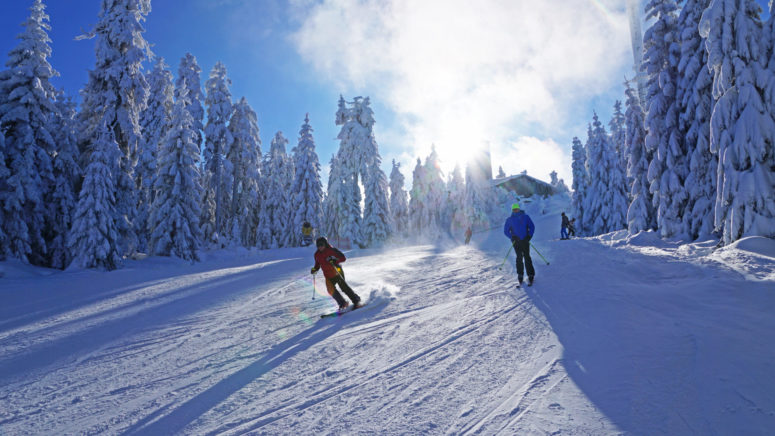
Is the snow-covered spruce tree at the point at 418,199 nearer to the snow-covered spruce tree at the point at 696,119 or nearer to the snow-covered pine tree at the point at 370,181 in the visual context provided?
the snow-covered pine tree at the point at 370,181

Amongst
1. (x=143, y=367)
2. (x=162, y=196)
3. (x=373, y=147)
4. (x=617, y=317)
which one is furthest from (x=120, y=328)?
(x=373, y=147)

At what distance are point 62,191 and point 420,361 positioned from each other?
2078cm

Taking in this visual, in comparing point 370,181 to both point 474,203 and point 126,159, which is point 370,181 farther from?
point 474,203

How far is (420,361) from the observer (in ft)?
13.2

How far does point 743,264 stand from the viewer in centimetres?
752

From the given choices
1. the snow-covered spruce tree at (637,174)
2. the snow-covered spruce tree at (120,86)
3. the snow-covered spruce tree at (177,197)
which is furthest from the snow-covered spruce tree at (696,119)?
the snow-covered spruce tree at (120,86)

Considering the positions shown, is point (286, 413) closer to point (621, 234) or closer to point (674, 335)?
point (674, 335)

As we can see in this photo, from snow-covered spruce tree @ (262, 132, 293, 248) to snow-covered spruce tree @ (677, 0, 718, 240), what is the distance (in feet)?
113

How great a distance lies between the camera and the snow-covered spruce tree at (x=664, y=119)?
50.8 ft

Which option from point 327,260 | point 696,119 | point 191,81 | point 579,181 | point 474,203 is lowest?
point 327,260

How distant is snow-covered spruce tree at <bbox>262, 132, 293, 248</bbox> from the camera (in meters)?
41.4

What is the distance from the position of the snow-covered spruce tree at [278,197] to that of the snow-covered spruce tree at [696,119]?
3448cm

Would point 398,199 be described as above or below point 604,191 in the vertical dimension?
above

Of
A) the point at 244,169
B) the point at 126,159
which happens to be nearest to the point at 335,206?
the point at 244,169
